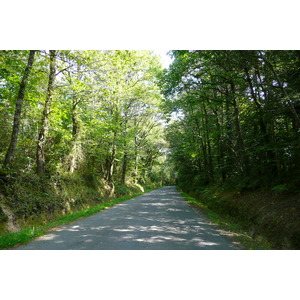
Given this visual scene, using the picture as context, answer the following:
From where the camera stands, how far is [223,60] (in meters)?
8.27

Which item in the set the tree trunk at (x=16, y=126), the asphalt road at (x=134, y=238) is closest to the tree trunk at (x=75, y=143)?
the tree trunk at (x=16, y=126)

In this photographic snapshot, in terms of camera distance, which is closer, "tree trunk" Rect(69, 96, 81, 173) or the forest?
the forest

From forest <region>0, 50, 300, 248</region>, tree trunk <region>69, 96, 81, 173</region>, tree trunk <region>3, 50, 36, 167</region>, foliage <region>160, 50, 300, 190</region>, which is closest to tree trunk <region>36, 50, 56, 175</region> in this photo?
forest <region>0, 50, 300, 248</region>

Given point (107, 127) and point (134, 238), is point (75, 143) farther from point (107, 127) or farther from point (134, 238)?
point (134, 238)

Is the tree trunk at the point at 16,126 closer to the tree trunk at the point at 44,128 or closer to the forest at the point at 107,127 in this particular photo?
the forest at the point at 107,127

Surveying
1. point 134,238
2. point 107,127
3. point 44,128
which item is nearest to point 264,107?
point 134,238

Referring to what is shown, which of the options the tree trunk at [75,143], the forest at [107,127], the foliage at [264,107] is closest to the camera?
the foliage at [264,107]

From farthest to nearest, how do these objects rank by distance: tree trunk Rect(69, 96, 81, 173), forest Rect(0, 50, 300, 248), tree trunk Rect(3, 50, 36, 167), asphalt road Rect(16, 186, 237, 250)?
tree trunk Rect(69, 96, 81, 173)
tree trunk Rect(3, 50, 36, 167)
forest Rect(0, 50, 300, 248)
asphalt road Rect(16, 186, 237, 250)

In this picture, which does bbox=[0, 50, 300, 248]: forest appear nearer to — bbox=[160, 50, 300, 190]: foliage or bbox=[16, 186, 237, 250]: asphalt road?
bbox=[160, 50, 300, 190]: foliage

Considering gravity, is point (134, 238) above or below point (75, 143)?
below

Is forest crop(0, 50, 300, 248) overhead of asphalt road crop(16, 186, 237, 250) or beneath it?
overhead

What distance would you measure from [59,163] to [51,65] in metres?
5.33

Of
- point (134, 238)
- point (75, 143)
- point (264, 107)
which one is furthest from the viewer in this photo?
point (75, 143)
